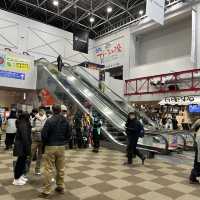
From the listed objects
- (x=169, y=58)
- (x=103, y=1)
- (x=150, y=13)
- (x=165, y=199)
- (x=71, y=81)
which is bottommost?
(x=165, y=199)

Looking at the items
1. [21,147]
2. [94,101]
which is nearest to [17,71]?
[94,101]

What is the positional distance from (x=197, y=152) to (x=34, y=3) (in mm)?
17567

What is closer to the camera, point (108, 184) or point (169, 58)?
Result: point (108, 184)

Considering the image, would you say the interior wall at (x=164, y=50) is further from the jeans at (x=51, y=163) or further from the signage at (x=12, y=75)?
the jeans at (x=51, y=163)

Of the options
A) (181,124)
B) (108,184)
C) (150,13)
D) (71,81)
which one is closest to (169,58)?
(150,13)

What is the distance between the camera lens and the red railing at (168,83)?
13875 mm

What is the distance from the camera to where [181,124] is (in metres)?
13.0

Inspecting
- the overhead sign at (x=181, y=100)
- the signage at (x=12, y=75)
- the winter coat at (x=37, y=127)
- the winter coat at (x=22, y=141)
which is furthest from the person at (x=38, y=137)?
the overhead sign at (x=181, y=100)

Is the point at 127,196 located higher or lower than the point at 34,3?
lower

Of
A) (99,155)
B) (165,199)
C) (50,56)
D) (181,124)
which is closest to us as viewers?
(165,199)

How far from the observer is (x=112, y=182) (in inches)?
192

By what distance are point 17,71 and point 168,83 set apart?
8925 millimetres

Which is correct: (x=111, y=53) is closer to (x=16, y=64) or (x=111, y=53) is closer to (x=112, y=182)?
(x=16, y=64)

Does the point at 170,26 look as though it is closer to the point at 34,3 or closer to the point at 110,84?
the point at 110,84
